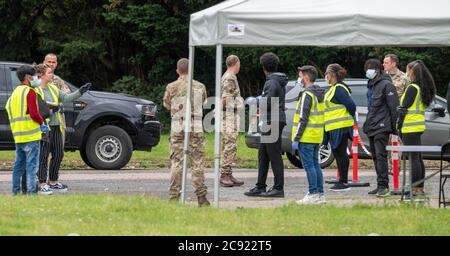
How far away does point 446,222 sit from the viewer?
1080 centimetres

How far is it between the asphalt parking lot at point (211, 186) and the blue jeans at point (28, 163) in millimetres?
1479

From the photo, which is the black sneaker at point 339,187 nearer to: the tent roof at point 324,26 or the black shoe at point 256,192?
the black shoe at point 256,192

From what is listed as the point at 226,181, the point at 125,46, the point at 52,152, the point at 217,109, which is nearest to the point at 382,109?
the point at 226,181

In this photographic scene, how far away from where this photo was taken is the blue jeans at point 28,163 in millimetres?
13273

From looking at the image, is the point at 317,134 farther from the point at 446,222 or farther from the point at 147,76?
the point at 147,76

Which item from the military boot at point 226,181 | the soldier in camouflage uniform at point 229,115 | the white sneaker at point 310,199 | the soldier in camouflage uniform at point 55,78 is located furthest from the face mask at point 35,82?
the white sneaker at point 310,199

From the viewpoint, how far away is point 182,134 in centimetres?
1280

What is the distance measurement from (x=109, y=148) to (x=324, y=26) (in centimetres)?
740

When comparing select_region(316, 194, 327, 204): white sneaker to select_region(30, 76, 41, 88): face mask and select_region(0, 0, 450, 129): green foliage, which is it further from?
select_region(0, 0, 450, 129): green foliage

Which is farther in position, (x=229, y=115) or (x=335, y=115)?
(x=229, y=115)

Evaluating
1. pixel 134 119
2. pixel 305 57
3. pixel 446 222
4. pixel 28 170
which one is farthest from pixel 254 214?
pixel 305 57

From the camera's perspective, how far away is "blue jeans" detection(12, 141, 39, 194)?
1327 centimetres

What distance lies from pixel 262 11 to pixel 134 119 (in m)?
7.18

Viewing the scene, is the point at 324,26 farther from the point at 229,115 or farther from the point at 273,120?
the point at 229,115
